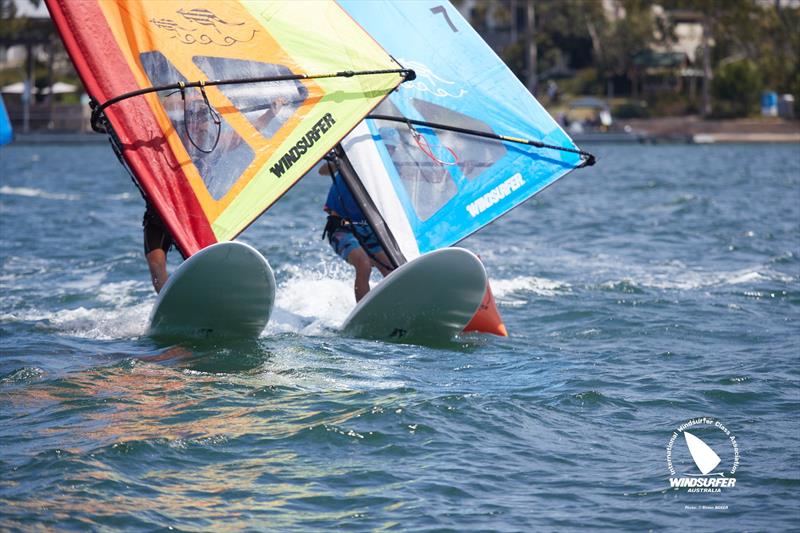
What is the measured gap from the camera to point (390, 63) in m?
9.58

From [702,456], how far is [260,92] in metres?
4.64

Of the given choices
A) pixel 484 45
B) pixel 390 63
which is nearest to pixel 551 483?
pixel 390 63

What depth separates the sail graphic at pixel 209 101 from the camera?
9.38m

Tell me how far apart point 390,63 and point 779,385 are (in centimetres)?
383

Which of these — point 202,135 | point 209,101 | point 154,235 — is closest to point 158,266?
point 154,235

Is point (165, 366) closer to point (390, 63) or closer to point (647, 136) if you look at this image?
point (390, 63)

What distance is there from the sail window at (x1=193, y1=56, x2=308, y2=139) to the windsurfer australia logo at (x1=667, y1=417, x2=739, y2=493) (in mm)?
4052

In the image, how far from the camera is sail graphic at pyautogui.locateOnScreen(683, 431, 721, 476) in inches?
260

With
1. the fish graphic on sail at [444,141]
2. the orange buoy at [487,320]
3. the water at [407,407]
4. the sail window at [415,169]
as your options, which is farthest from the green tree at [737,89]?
the orange buoy at [487,320]

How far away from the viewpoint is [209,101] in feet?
31.0

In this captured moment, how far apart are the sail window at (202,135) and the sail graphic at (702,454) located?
4.18 meters

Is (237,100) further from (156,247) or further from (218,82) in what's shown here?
(156,247)

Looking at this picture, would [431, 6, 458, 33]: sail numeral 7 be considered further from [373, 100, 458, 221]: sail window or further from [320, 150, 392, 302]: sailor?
[320, 150, 392, 302]: sailor

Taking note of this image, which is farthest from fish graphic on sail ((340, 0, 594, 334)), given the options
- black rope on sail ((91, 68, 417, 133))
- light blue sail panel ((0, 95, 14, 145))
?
light blue sail panel ((0, 95, 14, 145))
